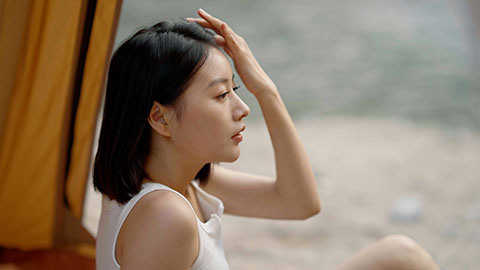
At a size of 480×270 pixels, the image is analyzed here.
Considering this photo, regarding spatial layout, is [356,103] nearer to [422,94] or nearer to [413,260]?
[422,94]

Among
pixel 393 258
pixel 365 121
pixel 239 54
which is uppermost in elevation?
pixel 239 54

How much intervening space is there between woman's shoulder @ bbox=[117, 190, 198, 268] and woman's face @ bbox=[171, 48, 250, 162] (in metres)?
0.13

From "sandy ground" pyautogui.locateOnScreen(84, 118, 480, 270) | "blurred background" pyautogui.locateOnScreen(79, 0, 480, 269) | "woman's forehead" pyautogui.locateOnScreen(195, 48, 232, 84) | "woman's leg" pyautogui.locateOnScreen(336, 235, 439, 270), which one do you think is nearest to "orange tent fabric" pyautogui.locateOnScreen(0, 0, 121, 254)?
"blurred background" pyautogui.locateOnScreen(79, 0, 480, 269)

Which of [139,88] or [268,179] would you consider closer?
[139,88]

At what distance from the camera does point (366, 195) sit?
3.63 m

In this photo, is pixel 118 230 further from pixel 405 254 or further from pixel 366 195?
pixel 366 195

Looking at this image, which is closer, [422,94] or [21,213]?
[21,213]

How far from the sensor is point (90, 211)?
2.75 meters

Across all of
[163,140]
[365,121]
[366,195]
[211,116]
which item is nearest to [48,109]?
[163,140]

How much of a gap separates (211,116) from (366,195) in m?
2.72

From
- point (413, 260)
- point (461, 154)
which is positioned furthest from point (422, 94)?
point (413, 260)

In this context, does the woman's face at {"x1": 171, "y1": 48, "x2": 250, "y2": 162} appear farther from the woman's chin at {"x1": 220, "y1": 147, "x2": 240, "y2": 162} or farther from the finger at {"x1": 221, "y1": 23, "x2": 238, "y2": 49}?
the finger at {"x1": 221, "y1": 23, "x2": 238, "y2": 49}

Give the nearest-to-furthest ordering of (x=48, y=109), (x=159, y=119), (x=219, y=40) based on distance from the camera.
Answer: (x=159, y=119)
(x=219, y=40)
(x=48, y=109)

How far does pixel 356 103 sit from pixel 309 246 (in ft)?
9.15
